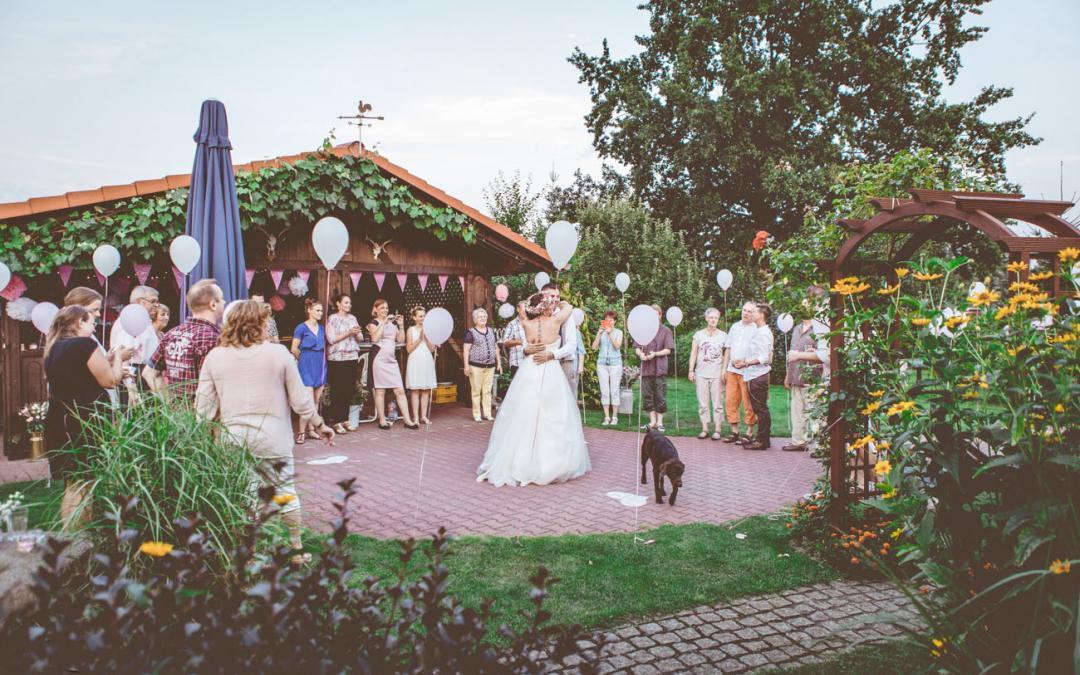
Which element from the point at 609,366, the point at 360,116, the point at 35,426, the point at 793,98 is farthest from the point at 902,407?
the point at 793,98

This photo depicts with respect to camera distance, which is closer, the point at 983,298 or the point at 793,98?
the point at 983,298

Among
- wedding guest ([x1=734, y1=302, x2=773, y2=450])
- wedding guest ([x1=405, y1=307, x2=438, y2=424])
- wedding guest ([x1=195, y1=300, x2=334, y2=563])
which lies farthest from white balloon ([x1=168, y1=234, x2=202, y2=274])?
wedding guest ([x1=734, y1=302, x2=773, y2=450])

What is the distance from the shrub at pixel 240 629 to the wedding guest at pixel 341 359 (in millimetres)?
8199

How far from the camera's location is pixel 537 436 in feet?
23.2

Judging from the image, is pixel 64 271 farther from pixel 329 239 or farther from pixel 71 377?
pixel 71 377

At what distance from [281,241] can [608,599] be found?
871cm

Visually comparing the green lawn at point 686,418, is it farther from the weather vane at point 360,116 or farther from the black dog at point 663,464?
the weather vane at point 360,116

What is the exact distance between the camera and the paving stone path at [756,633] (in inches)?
129

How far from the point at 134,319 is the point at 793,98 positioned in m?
22.6

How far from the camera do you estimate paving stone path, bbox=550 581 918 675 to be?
3273 millimetres

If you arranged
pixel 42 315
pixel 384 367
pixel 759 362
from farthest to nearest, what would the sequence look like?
1. pixel 384 367
2. pixel 759 362
3. pixel 42 315

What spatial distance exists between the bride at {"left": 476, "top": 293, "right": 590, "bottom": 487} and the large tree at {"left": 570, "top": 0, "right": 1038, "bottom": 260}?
1811 centimetres

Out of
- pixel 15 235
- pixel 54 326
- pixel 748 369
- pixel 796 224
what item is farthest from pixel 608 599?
pixel 796 224

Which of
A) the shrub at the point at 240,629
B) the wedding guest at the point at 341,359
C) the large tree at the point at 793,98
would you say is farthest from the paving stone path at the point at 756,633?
the large tree at the point at 793,98
